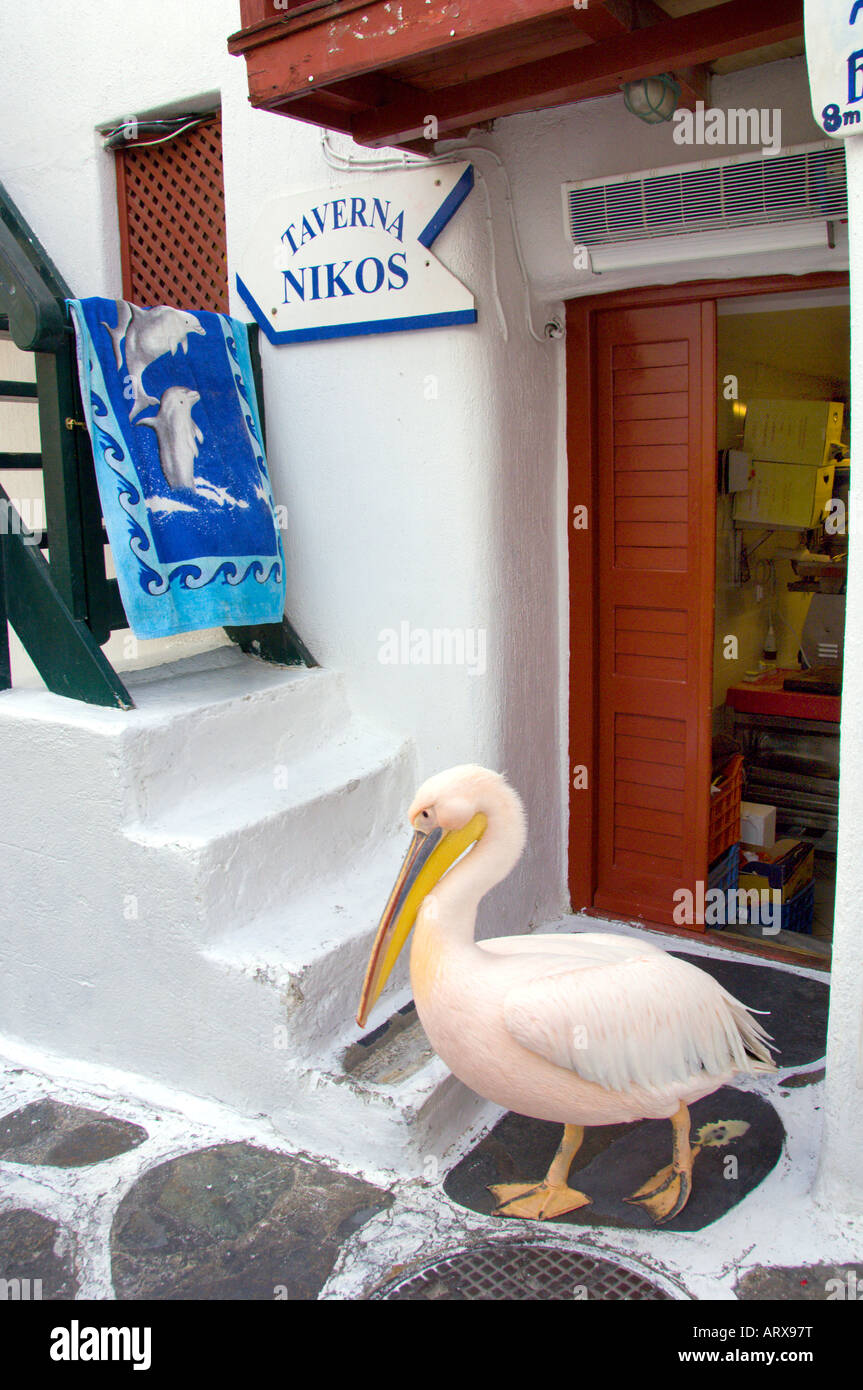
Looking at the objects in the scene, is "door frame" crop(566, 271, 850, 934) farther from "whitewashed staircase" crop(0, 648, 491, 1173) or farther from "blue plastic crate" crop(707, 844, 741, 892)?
"whitewashed staircase" crop(0, 648, 491, 1173)

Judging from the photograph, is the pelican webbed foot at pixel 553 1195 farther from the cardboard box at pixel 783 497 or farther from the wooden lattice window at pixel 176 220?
the cardboard box at pixel 783 497

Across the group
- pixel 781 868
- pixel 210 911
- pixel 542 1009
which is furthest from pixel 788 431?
pixel 542 1009

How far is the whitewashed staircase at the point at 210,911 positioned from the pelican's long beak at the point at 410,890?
721 millimetres

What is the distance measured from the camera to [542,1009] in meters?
3.26

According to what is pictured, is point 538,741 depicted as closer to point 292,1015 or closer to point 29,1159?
point 292,1015

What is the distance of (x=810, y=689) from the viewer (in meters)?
7.07

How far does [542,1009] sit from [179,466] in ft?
9.86

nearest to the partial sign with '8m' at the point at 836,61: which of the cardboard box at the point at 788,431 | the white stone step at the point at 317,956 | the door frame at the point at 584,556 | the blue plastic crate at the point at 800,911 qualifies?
the door frame at the point at 584,556

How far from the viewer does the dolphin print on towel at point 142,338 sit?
4660 mm

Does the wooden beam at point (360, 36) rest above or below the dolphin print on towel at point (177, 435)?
above

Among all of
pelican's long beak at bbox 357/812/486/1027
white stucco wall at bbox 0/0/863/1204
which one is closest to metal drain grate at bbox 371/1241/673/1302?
pelican's long beak at bbox 357/812/486/1027

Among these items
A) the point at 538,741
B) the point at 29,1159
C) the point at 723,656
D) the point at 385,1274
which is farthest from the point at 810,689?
the point at 29,1159

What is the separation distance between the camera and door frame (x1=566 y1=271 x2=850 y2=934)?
207 inches

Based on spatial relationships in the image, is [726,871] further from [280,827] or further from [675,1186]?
[280,827]
